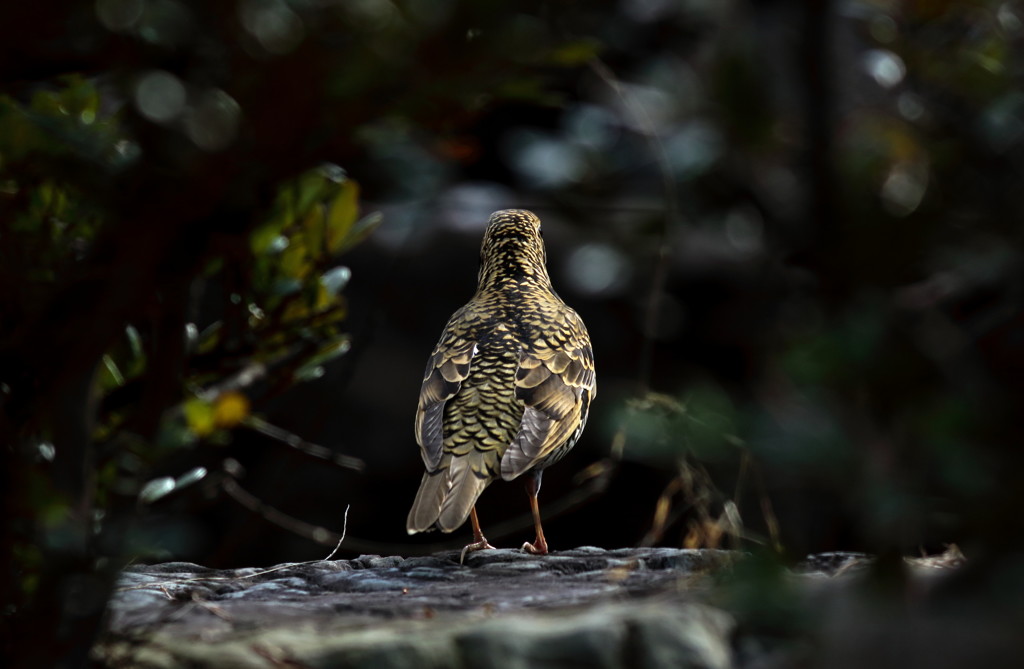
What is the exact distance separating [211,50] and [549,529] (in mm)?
7451

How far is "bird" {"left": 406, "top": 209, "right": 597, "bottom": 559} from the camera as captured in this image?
516cm

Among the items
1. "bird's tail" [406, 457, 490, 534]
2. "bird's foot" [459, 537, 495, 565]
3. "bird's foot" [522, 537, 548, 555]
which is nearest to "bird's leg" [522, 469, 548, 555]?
"bird's foot" [522, 537, 548, 555]

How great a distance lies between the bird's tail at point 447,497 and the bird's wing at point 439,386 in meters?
0.08

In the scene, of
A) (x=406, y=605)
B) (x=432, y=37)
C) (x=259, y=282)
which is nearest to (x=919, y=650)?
(x=432, y=37)

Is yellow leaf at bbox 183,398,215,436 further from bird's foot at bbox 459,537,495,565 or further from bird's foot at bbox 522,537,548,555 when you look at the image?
bird's foot at bbox 522,537,548,555

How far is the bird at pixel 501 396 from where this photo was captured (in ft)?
16.9

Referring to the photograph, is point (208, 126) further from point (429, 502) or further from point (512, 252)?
point (512, 252)

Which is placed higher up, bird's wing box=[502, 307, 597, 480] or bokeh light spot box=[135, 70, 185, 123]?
bird's wing box=[502, 307, 597, 480]

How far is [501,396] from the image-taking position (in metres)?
5.45

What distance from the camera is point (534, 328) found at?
576 cm

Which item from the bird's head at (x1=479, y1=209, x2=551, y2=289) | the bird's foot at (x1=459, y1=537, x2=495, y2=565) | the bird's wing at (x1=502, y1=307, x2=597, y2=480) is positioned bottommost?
the bird's foot at (x1=459, y1=537, x2=495, y2=565)

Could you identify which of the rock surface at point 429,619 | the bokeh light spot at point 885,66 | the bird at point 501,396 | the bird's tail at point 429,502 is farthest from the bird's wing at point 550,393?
the bokeh light spot at point 885,66

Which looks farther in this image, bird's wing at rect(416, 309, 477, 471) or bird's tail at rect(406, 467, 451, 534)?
bird's wing at rect(416, 309, 477, 471)

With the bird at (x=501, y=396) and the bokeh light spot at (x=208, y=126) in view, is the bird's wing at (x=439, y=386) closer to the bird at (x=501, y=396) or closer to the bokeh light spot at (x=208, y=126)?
the bird at (x=501, y=396)
